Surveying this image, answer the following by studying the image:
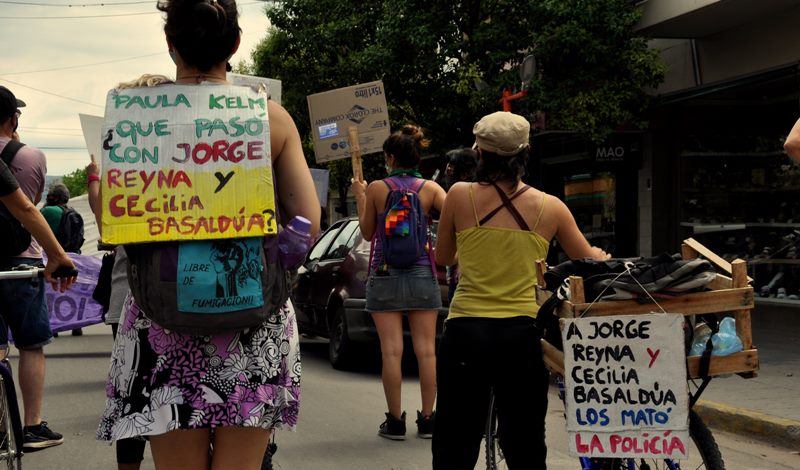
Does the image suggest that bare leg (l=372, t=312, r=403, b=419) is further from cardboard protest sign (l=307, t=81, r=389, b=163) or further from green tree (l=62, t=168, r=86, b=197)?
green tree (l=62, t=168, r=86, b=197)

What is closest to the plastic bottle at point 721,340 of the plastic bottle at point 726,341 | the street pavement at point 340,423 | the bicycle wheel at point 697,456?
the plastic bottle at point 726,341

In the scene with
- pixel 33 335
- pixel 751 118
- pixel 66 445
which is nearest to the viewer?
pixel 33 335

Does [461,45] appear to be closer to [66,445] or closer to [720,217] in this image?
[720,217]

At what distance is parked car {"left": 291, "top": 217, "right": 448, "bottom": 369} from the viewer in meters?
9.94

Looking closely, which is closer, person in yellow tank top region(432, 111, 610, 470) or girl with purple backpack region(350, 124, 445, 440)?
person in yellow tank top region(432, 111, 610, 470)

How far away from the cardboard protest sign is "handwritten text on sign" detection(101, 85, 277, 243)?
1033 centimetres

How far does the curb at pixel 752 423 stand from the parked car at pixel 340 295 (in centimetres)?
261

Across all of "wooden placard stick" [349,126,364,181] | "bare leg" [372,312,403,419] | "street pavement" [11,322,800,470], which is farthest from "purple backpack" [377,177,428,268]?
"street pavement" [11,322,800,470]

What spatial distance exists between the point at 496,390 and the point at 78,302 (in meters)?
9.50

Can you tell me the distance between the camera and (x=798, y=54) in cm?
1326

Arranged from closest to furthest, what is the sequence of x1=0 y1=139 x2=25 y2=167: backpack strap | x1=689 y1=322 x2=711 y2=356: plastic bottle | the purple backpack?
x1=689 y1=322 x2=711 y2=356: plastic bottle
x1=0 y1=139 x2=25 y2=167: backpack strap
the purple backpack

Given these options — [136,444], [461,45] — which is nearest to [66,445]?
[136,444]

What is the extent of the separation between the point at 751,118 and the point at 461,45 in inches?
176

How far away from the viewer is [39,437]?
6.51m
